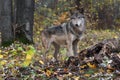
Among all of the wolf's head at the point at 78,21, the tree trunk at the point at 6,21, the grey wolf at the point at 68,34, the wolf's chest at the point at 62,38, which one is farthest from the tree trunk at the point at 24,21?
the wolf's head at the point at 78,21

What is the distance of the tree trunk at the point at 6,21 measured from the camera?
52.4ft

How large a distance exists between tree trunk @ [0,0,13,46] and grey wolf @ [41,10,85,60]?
303 cm

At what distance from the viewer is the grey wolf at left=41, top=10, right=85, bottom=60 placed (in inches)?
514

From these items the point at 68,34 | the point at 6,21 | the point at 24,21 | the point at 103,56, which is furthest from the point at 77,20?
the point at 103,56

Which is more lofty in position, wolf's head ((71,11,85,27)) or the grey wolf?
wolf's head ((71,11,85,27))

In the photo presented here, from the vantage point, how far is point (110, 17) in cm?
3056

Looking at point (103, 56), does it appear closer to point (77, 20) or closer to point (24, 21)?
point (77, 20)

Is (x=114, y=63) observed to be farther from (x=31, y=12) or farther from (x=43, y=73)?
(x=31, y=12)

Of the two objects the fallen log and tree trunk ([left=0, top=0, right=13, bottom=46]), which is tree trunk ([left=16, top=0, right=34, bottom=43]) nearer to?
tree trunk ([left=0, top=0, right=13, bottom=46])

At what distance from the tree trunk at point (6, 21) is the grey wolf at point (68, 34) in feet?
9.96

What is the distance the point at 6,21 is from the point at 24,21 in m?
1.14

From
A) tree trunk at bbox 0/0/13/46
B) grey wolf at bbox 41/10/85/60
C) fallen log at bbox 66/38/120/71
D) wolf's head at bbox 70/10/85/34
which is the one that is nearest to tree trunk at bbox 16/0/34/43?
tree trunk at bbox 0/0/13/46

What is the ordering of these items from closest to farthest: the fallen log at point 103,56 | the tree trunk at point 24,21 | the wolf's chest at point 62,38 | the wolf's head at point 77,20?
the fallen log at point 103,56 → the wolf's head at point 77,20 → the wolf's chest at point 62,38 → the tree trunk at point 24,21

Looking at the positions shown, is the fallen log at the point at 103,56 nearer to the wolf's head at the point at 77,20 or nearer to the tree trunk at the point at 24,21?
the wolf's head at the point at 77,20
